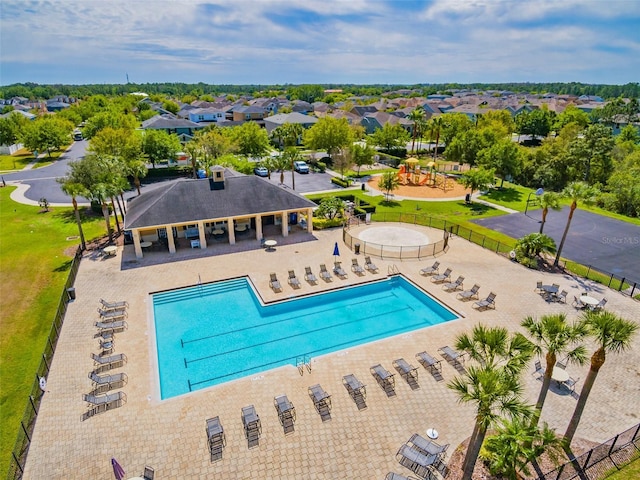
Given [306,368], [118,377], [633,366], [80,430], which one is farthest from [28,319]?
[633,366]

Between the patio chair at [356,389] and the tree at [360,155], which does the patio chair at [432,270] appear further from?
the tree at [360,155]

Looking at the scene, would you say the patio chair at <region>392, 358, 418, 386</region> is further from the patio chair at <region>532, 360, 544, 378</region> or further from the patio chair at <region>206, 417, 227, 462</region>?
the patio chair at <region>206, 417, 227, 462</region>

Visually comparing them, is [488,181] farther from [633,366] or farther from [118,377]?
[118,377]

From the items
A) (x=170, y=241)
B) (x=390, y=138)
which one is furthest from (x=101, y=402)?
(x=390, y=138)

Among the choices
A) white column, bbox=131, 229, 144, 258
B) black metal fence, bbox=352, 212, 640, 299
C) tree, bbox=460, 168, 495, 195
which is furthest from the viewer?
tree, bbox=460, 168, 495, 195

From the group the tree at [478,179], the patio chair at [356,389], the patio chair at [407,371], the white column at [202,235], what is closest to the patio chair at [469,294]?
the patio chair at [407,371]

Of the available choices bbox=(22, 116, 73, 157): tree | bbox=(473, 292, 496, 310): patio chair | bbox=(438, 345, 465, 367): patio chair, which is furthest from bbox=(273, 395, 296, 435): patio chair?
bbox=(22, 116, 73, 157): tree
